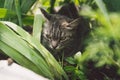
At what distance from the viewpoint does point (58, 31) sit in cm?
235

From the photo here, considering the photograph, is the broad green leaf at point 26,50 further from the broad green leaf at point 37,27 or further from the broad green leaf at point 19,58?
the broad green leaf at point 37,27

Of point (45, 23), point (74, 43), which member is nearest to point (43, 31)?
point (45, 23)

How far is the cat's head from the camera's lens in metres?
2.32

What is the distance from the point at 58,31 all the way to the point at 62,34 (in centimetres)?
4

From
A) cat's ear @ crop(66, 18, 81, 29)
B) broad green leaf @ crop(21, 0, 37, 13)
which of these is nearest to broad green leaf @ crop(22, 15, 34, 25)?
broad green leaf @ crop(21, 0, 37, 13)

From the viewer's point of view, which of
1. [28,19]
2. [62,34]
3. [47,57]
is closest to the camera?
[47,57]

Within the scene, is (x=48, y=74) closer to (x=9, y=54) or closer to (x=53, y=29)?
(x=9, y=54)

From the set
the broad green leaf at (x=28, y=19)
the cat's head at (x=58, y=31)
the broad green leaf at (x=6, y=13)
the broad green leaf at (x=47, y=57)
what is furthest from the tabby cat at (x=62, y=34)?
the broad green leaf at (x=47, y=57)

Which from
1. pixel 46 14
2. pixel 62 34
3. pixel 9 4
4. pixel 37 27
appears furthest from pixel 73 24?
pixel 9 4

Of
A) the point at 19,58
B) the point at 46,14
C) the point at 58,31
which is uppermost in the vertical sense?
the point at 46,14

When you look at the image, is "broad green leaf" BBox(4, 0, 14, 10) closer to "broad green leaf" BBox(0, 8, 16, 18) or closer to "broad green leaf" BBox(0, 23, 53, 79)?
"broad green leaf" BBox(0, 8, 16, 18)

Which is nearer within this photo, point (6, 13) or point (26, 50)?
point (26, 50)

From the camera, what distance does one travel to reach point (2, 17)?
2.12m

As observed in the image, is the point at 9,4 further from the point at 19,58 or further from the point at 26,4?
the point at 19,58
